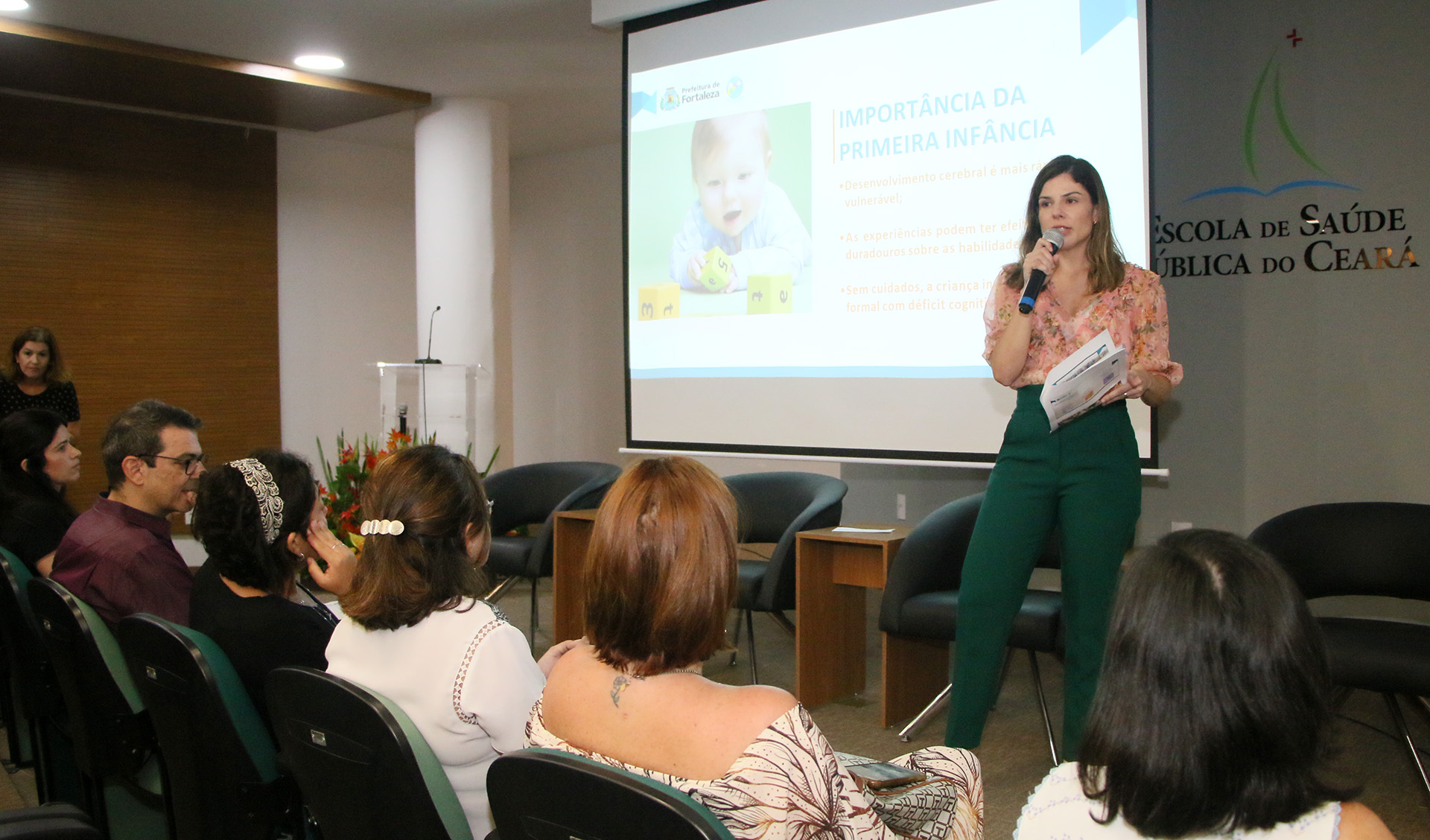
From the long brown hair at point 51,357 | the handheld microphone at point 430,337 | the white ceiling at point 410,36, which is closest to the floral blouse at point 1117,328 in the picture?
the white ceiling at point 410,36

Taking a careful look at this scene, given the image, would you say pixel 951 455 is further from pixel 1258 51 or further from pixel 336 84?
pixel 336 84

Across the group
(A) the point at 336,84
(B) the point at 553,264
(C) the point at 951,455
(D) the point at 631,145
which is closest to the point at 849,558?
(C) the point at 951,455

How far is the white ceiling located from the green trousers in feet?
11.8

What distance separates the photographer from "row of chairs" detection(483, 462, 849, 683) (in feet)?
12.3

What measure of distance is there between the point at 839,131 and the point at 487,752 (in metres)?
3.06

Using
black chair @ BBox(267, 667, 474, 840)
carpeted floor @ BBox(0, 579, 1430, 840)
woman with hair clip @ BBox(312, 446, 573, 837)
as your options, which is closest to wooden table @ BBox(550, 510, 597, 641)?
carpeted floor @ BBox(0, 579, 1430, 840)

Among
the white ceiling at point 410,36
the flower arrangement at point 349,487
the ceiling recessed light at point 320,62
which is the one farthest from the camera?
the ceiling recessed light at point 320,62

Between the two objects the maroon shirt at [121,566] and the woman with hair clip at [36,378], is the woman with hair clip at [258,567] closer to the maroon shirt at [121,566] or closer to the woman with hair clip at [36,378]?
the maroon shirt at [121,566]

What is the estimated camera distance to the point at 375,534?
5.60 ft

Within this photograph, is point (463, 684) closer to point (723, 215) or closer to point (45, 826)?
point (45, 826)

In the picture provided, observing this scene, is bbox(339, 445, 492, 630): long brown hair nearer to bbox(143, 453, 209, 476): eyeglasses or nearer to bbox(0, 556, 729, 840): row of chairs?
bbox(0, 556, 729, 840): row of chairs

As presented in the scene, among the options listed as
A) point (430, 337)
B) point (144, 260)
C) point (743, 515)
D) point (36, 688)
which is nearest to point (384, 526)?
point (36, 688)

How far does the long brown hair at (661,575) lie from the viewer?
1277 mm

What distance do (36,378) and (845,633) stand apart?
436 centimetres
